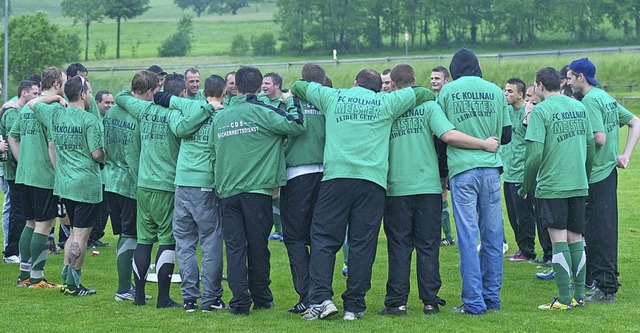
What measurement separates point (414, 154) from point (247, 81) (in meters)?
1.76

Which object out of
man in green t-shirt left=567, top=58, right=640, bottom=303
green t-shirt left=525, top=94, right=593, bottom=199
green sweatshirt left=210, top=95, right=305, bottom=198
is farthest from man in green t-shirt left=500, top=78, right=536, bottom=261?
green sweatshirt left=210, top=95, right=305, bottom=198

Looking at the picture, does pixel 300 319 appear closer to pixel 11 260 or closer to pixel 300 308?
pixel 300 308

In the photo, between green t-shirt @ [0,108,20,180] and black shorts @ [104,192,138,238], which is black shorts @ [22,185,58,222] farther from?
green t-shirt @ [0,108,20,180]

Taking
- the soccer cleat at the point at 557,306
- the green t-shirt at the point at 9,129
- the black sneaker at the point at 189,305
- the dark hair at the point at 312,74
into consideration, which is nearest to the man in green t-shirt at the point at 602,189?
the soccer cleat at the point at 557,306

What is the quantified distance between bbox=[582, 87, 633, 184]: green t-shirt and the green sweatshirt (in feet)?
10.1

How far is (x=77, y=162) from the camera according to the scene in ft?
32.2

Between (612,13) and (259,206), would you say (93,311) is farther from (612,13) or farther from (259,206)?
(612,13)

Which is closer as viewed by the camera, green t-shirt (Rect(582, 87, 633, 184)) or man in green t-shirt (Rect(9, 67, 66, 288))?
green t-shirt (Rect(582, 87, 633, 184))

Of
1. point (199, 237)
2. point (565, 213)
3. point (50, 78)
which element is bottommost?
point (199, 237)

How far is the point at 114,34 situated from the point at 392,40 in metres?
32.0

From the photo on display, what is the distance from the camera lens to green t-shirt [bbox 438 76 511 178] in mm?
8586

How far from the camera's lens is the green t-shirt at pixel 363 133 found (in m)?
8.44

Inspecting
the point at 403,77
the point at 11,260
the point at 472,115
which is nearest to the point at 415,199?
the point at 472,115

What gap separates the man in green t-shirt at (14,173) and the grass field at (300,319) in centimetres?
95
